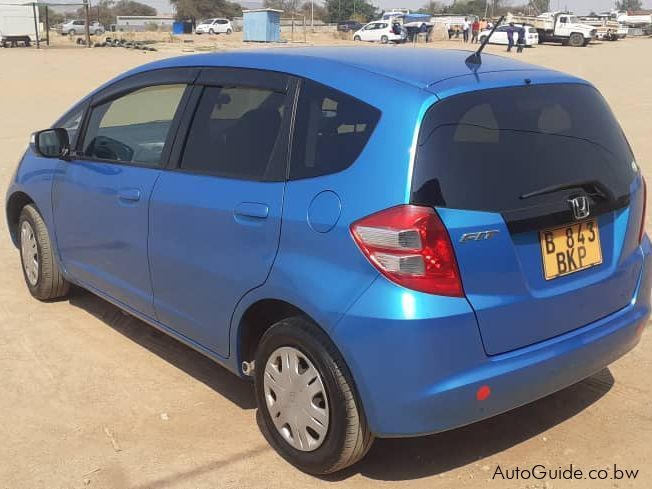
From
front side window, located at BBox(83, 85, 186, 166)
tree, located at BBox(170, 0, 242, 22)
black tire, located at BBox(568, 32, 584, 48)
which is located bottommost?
black tire, located at BBox(568, 32, 584, 48)

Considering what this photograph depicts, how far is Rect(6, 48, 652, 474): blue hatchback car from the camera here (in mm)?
2691

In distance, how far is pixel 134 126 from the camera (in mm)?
4695

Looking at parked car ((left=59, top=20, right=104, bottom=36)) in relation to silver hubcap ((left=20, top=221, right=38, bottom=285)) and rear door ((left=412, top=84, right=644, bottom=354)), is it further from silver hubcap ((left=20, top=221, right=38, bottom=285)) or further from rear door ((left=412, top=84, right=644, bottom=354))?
rear door ((left=412, top=84, right=644, bottom=354))

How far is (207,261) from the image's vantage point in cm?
344

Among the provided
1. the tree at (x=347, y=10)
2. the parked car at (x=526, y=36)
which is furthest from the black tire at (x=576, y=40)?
the tree at (x=347, y=10)

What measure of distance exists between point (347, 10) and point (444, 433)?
103227mm

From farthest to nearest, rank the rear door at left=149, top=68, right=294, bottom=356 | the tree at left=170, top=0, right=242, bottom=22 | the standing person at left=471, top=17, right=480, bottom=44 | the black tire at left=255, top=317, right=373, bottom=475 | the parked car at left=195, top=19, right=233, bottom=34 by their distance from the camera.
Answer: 1. the tree at left=170, top=0, right=242, bottom=22
2. the parked car at left=195, top=19, right=233, bottom=34
3. the standing person at left=471, top=17, right=480, bottom=44
4. the rear door at left=149, top=68, right=294, bottom=356
5. the black tire at left=255, top=317, right=373, bottom=475

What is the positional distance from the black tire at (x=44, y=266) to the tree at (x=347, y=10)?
97338mm

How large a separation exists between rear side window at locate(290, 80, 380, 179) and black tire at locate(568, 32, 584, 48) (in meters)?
52.2

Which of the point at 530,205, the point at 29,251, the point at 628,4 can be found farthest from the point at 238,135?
the point at 628,4

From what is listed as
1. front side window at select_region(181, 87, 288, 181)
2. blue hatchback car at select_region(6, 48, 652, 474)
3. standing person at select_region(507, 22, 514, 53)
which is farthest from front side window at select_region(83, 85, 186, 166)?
standing person at select_region(507, 22, 514, 53)

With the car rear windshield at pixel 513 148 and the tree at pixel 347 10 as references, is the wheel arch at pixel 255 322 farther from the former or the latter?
the tree at pixel 347 10

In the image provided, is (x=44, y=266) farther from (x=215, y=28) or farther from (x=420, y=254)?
(x=215, y=28)

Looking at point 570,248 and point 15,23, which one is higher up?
point 15,23
